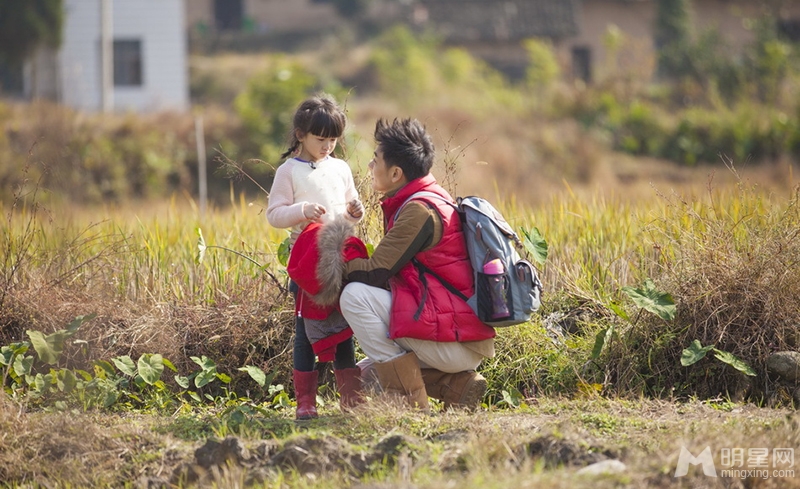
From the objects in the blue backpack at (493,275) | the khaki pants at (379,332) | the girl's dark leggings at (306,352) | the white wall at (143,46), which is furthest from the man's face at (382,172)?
the white wall at (143,46)

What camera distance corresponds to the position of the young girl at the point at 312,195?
405cm

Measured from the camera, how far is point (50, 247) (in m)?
5.36

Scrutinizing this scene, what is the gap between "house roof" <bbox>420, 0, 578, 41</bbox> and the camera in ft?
102

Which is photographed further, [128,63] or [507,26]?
[507,26]

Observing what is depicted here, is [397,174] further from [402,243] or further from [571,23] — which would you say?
[571,23]

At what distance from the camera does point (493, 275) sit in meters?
3.88

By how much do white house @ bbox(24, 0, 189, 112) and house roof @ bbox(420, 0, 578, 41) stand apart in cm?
1036

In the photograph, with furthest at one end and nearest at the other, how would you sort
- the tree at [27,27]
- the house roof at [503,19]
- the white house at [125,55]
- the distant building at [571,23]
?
the distant building at [571,23] < the house roof at [503,19] < the white house at [125,55] < the tree at [27,27]

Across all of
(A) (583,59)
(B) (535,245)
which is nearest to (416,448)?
(B) (535,245)

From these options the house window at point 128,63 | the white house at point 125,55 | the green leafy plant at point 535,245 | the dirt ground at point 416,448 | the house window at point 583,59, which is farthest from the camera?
the house window at point 583,59

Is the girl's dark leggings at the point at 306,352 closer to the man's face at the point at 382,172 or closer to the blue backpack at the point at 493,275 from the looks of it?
the blue backpack at the point at 493,275

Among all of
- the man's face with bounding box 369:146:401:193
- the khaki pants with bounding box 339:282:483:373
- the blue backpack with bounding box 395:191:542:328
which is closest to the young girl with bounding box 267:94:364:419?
the man's face with bounding box 369:146:401:193

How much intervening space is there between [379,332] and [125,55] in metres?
21.7

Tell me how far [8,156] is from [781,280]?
12.2 m
